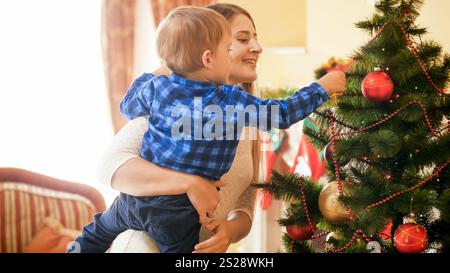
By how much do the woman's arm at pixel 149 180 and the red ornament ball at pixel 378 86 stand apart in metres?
0.43

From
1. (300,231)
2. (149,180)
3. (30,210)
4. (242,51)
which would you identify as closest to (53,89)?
(30,210)

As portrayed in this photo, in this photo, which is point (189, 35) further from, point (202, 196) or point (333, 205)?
point (333, 205)

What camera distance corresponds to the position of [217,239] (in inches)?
52.0

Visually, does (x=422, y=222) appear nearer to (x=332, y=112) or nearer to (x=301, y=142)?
(x=332, y=112)

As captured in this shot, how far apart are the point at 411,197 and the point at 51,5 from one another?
3084mm

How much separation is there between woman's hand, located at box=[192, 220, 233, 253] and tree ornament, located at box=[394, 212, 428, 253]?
43 centimetres

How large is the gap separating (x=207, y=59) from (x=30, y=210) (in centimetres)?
171

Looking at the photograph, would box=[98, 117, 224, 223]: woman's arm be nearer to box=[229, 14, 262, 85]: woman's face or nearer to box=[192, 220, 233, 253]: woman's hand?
box=[192, 220, 233, 253]: woman's hand

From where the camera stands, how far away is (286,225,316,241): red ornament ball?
1.29 metres

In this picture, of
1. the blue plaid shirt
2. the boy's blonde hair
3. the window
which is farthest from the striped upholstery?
the boy's blonde hair

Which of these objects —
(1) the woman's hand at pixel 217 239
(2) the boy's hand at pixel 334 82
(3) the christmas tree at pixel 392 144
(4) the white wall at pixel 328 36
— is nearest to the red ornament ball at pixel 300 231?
(3) the christmas tree at pixel 392 144

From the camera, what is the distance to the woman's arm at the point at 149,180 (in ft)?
4.09

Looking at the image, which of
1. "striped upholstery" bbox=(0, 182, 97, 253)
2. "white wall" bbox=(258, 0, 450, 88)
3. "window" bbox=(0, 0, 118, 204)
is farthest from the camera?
"window" bbox=(0, 0, 118, 204)
